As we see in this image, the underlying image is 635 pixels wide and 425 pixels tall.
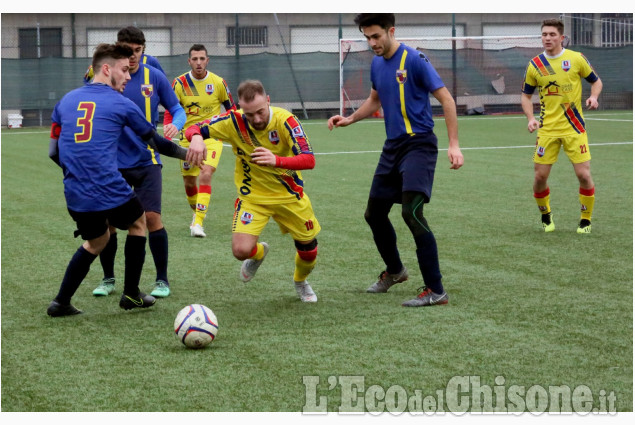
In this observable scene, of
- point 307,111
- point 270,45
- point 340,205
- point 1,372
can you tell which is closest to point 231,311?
point 1,372

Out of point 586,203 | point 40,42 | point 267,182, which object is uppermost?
point 40,42

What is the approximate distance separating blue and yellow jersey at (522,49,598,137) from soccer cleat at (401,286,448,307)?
3.94 meters

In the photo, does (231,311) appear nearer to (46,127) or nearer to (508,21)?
(46,127)

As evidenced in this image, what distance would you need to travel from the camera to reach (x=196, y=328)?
5.35m

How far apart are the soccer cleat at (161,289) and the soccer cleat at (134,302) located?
34 centimetres

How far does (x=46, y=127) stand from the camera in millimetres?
28969

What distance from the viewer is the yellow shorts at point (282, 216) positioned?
652 centimetres

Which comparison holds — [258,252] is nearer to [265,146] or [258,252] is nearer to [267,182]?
[267,182]

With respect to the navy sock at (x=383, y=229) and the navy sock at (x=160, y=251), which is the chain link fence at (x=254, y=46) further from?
the navy sock at (x=383, y=229)

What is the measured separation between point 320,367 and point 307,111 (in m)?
25.6

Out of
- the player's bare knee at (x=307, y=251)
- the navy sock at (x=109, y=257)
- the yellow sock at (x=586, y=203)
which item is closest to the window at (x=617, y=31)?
the yellow sock at (x=586, y=203)

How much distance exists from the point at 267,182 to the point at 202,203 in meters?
3.52

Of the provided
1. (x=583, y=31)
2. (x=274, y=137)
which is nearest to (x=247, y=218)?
(x=274, y=137)

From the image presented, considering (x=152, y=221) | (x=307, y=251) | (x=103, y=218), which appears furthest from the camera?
(x=152, y=221)
